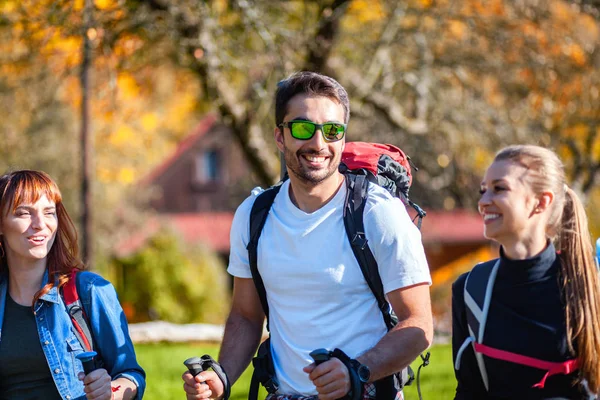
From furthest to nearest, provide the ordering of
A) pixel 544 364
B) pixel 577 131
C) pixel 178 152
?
1. pixel 178 152
2. pixel 577 131
3. pixel 544 364

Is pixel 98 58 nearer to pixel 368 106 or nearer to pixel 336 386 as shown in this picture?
pixel 368 106

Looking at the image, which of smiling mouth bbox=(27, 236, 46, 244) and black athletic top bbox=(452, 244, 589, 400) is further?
smiling mouth bbox=(27, 236, 46, 244)

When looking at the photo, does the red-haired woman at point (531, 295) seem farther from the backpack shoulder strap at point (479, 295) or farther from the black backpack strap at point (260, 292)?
the black backpack strap at point (260, 292)

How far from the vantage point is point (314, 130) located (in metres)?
3.31

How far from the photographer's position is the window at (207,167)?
44594 millimetres

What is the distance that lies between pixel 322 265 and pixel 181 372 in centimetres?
578

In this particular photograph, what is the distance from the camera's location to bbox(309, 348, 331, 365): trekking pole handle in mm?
2932

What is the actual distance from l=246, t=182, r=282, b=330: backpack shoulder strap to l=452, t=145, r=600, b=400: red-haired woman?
0.86 meters

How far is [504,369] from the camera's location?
2.95 metres

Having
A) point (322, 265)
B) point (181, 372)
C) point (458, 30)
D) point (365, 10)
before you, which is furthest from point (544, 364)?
point (458, 30)

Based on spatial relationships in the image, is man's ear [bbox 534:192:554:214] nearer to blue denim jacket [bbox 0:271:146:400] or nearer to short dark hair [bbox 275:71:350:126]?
short dark hair [bbox 275:71:350:126]

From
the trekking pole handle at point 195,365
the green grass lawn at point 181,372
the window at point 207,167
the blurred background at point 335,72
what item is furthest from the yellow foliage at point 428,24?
the window at point 207,167

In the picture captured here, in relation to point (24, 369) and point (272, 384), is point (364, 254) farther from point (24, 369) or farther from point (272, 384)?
point (24, 369)

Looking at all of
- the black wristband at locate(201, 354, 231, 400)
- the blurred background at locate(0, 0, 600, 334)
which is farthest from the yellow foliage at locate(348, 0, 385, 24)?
the black wristband at locate(201, 354, 231, 400)
